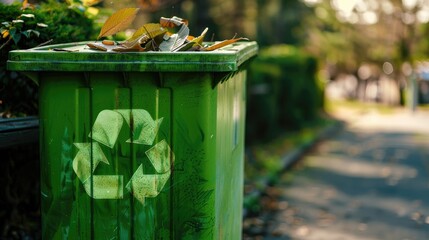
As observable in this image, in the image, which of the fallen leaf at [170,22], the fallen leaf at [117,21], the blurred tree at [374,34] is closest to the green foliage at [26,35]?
the fallen leaf at [117,21]

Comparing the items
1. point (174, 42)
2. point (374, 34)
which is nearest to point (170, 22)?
point (174, 42)

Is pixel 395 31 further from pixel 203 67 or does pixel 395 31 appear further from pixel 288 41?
pixel 203 67

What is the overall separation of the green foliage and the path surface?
3.27 m

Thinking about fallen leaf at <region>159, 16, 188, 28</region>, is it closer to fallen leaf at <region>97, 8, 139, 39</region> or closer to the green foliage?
fallen leaf at <region>97, 8, 139, 39</region>

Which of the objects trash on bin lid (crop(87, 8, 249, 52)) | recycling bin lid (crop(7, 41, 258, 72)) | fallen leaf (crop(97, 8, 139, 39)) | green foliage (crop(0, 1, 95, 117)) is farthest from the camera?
green foliage (crop(0, 1, 95, 117))

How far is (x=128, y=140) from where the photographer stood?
144 inches

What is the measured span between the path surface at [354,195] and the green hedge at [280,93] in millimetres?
1157

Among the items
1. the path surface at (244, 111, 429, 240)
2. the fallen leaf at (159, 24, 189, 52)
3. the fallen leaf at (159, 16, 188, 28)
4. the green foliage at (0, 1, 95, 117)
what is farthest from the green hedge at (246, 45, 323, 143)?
the fallen leaf at (159, 24, 189, 52)

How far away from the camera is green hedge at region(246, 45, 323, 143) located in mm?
14016

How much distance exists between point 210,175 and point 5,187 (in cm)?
215

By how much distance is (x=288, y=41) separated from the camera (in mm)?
31422

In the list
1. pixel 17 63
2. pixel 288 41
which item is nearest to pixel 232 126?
pixel 17 63

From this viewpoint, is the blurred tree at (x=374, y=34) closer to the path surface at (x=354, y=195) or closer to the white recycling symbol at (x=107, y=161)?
the path surface at (x=354, y=195)

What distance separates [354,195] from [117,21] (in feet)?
21.5
